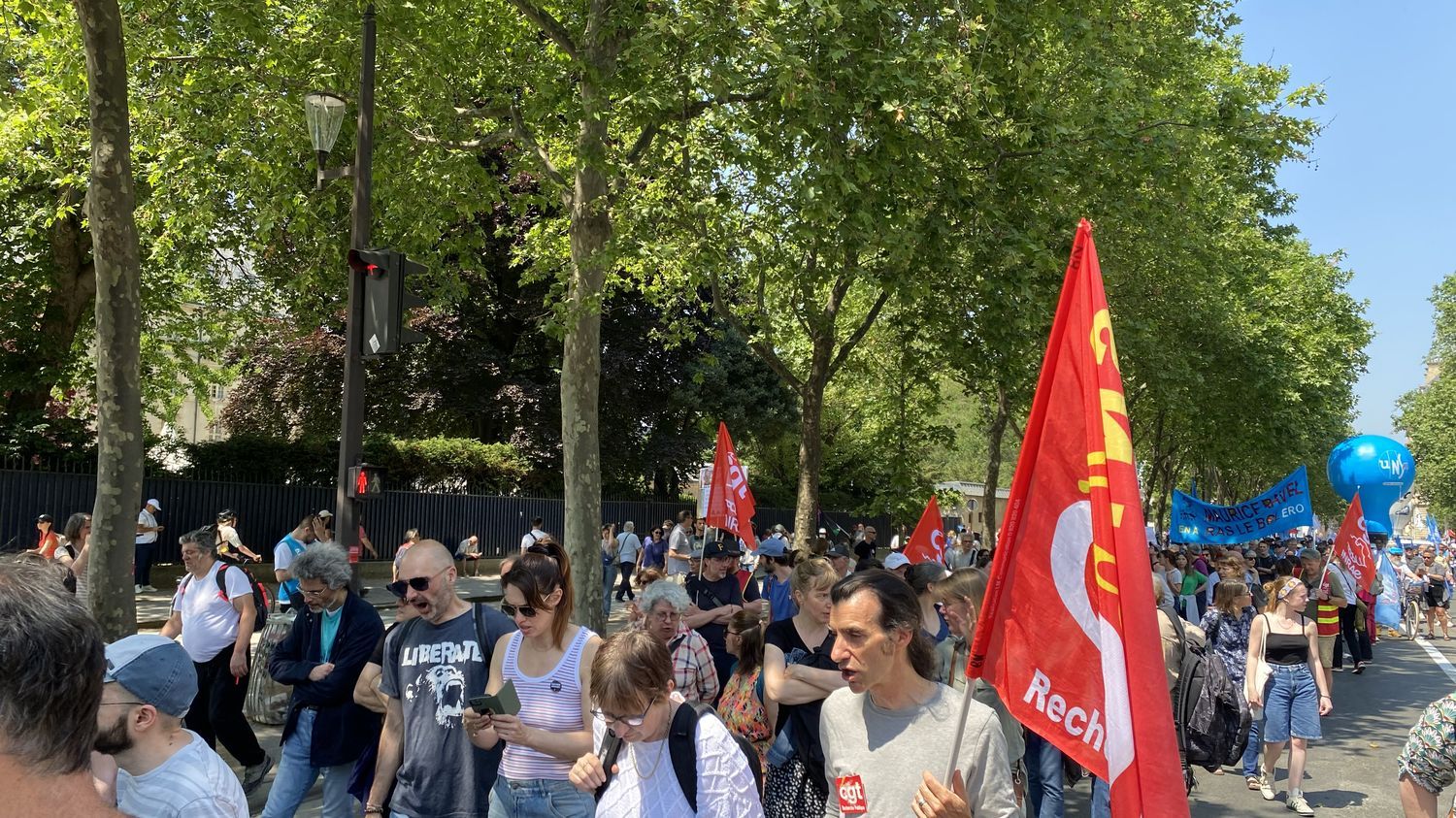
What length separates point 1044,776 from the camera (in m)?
6.66

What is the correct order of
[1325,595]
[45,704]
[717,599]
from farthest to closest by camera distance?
[1325,595]
[717,599]
[45,704]

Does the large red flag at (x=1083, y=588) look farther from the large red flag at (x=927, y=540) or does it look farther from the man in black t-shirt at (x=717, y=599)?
the large red flag at (x=927, y=540)

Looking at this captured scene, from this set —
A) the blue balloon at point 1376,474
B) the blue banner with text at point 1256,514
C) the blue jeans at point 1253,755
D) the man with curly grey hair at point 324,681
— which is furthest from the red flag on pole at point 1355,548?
the man with curly grey hair at point 324,681

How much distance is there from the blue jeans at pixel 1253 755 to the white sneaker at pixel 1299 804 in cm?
101

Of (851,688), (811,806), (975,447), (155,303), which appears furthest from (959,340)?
(975,447)

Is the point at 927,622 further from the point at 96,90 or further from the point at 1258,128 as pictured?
the point at 1258,128

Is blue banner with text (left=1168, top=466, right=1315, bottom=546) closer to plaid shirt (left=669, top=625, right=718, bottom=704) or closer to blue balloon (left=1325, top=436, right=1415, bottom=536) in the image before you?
blue balloon (left=1325, top=436, right=1415, bottom=536)

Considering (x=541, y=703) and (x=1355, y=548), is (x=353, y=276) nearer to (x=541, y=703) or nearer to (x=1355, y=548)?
(x=541, y=703)

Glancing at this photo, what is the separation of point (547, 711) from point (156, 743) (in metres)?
1.51

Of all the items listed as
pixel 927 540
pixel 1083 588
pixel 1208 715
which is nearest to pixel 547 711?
pixel 1083 588

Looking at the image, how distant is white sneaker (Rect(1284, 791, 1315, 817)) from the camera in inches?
327

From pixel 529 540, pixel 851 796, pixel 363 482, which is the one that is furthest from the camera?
pixel 529 540

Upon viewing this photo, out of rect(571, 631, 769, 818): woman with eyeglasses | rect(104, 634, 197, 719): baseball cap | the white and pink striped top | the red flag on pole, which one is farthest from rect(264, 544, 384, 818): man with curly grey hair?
the red flag on pole

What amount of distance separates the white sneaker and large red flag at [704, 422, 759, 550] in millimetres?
7124
